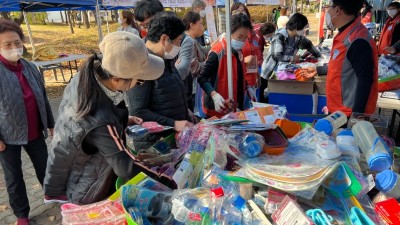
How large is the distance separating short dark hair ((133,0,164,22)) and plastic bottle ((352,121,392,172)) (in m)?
2.29

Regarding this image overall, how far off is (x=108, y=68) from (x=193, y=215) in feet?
2.07

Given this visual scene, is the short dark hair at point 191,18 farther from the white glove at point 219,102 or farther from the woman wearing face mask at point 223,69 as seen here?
the white glove at point 219,102

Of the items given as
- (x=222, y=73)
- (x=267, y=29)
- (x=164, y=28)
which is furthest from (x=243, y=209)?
(x=267, y=29)

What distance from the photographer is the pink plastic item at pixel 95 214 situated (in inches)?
42.4

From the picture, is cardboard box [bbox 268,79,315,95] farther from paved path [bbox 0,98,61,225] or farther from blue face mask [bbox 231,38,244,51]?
paved path [bbox 0,98,61,225]

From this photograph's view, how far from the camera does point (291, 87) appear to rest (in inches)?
146

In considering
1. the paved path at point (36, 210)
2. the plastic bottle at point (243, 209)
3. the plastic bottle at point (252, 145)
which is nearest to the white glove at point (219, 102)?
the plastic bottle at point (252, 145)

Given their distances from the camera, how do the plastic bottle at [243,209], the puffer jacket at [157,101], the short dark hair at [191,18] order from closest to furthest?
the plastic bottle at [243,209]
the puffer jacket at [157,101]
the short dark hair at [191,18]

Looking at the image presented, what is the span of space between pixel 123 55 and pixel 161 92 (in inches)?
28.5

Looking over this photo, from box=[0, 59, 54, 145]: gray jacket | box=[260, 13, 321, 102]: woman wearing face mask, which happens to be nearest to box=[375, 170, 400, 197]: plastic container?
box=[0, 59, 54, 145]: gray jacket

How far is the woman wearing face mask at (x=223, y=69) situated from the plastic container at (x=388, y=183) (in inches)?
51.7

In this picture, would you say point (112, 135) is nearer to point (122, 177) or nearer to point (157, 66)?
point (122, 177)

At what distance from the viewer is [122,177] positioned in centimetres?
127

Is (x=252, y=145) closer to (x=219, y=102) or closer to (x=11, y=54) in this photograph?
(x=219, y=102)
